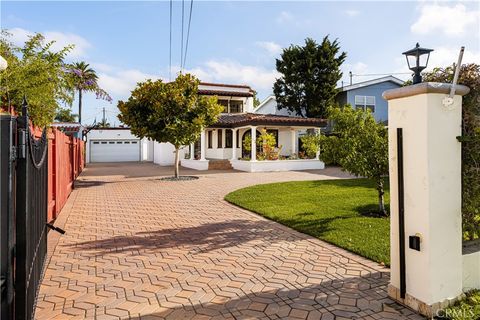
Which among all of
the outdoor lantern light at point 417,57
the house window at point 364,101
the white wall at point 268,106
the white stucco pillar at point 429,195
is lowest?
the white stucco pillar at point 429,195

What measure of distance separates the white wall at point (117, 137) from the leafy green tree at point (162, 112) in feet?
60.9

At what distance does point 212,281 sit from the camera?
4039 millimetres

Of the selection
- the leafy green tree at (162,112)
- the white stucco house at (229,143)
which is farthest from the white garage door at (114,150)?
the leafy green tree at (162,112)

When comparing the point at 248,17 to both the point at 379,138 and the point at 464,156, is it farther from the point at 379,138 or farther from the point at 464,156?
the point at 464,156

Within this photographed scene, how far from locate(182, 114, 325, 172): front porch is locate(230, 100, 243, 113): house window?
1590 mm

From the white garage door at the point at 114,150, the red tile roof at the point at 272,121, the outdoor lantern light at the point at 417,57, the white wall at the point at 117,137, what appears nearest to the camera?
the outdoor lantern light at the point at 417,57

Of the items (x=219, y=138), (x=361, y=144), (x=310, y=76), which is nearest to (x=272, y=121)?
(x=219, y=138)

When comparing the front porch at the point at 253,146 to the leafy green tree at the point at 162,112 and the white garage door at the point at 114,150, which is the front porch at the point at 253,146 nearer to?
the leafy green tree at the point at 162,112

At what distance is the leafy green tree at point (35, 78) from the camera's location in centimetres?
525

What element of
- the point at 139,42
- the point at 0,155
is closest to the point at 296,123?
the point at 139,42

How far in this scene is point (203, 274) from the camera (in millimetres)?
4281

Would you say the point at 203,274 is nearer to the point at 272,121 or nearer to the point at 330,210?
the point at 330,210

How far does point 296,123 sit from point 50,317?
20252 millimetres

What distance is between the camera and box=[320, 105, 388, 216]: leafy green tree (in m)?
7.11
